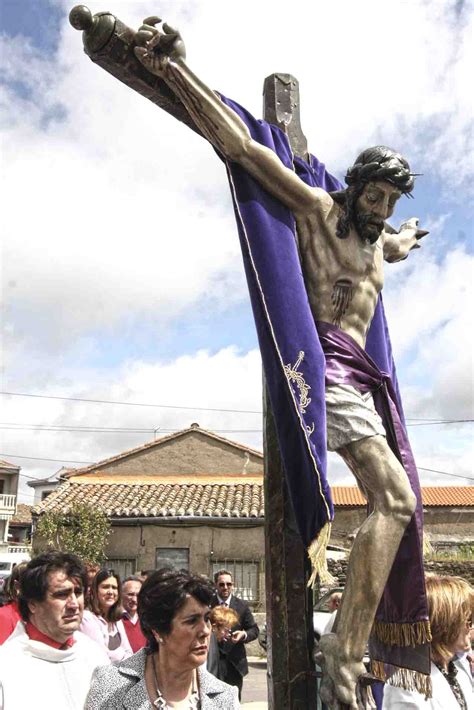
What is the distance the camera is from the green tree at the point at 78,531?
59.9 ft

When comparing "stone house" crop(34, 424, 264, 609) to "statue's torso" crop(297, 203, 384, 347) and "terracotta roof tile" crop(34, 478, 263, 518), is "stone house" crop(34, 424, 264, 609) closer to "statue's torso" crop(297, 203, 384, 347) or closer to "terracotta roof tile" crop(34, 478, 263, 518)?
"terracotta roof tile" crop(34, 478, 263, 518)

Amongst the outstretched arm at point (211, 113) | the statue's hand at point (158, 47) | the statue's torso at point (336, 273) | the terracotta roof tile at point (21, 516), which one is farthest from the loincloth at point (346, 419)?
the terracotta roof tile at point (21, 516)

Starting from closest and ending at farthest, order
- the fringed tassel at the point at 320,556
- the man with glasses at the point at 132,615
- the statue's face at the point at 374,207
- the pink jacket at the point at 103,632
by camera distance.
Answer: the fringed tassel at the point at 320,556, the statue's face at the point at 374,207, the pink jacket at the point at 103,632, the man with glasses at the point at 132,615

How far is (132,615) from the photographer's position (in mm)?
5488

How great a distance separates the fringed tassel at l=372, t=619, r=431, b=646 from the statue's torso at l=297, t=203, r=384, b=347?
1.10 m

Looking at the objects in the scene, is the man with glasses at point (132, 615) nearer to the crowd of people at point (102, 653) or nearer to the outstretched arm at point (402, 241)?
the crowd of people at point (102, 653)

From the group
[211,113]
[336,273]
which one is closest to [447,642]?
[336,273]

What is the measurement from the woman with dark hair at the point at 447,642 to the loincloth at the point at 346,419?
2.41 feet

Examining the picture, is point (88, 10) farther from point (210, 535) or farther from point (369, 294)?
point (210, 535)

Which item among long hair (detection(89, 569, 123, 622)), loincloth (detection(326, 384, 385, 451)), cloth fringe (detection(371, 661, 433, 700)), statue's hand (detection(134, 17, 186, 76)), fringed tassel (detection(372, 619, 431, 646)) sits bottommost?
cloth fringe (detection(371, 661, 433, 700))

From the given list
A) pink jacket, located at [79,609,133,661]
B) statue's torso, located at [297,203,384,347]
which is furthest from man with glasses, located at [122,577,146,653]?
statue's torso, located at [297,203,384,347]

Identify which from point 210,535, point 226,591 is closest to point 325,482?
point 226,591

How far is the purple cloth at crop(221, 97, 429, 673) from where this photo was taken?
2.69 metres

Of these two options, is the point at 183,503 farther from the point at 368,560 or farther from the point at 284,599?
the point at 368,560
